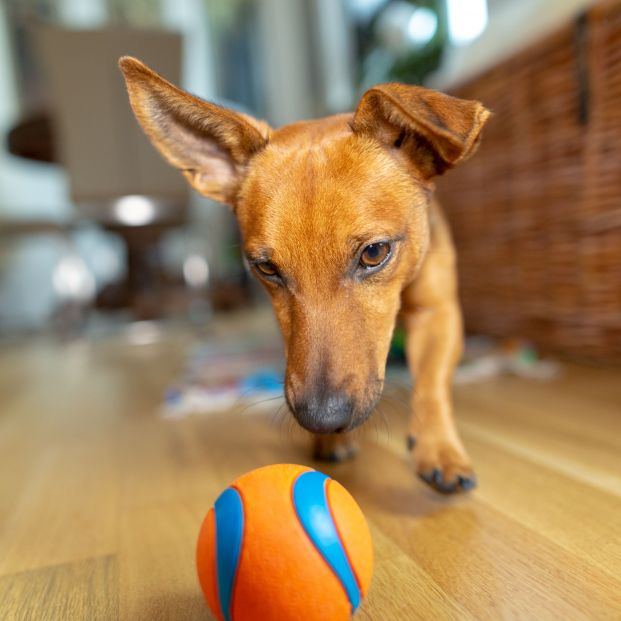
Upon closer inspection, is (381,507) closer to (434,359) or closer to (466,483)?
(466,483)

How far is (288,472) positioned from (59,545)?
63 centimetres

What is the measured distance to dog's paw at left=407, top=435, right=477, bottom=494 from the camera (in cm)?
121

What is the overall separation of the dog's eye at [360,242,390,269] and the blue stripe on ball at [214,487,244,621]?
59cm

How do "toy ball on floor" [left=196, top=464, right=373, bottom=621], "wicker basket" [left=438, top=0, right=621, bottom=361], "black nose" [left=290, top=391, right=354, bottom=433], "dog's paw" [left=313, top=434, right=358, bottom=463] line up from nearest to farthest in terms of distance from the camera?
"toy ball on floor" [left=196, top=464, right=373, bottom=621] → "black nose" [left=290, top=391, right=354, bottom=433] → "dog's paw" [left=313, top=434, right=358, bottom=463] → "wicker basket" [left=438, top=0, right=621, bottom=361]

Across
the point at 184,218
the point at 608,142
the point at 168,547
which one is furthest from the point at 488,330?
the point at 184,218

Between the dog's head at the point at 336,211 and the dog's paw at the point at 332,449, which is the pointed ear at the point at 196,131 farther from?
the dog's paw at the point at 332,449

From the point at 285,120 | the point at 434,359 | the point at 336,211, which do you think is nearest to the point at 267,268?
the point at 336,211

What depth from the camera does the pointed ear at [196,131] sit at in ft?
4.20

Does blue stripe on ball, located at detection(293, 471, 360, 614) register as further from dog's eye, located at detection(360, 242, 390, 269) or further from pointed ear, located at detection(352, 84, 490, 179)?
pointed ear, located at detection(352, 84, 490, 179)

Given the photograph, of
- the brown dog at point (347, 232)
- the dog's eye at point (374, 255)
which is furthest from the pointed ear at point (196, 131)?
the dog's eye at point (374, 255)

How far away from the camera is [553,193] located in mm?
2215

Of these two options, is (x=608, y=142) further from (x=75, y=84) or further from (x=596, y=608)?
(x=75, y=84)

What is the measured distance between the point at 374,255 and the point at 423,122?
11.5 inches

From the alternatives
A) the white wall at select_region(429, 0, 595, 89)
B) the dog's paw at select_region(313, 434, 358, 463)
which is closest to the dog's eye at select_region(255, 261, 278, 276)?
the dog's paw at select_region(313, 434, 358, 463)
